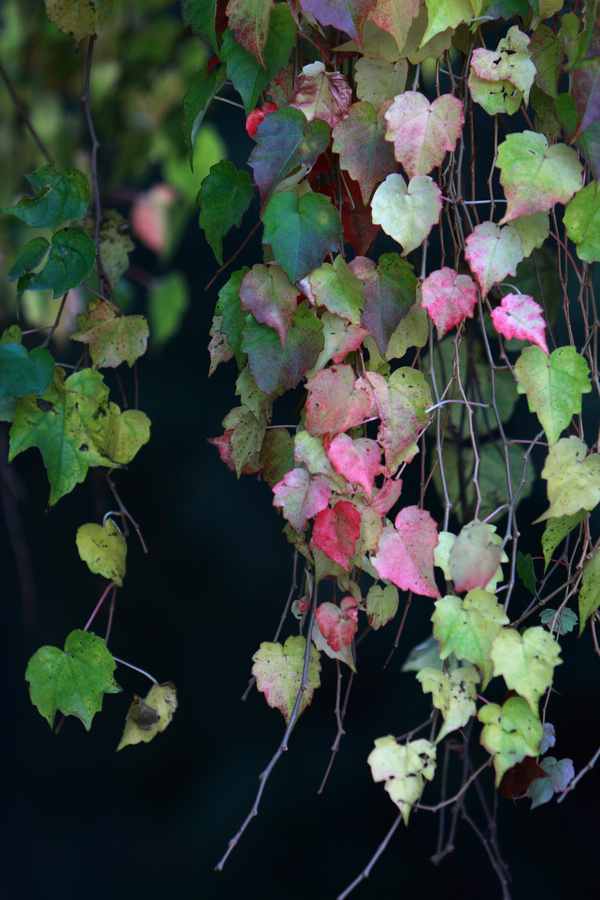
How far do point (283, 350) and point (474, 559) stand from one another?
261mm

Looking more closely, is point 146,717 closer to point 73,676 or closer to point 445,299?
point 73,676

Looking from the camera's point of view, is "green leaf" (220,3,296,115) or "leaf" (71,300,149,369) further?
"leaf" (71,300,149,369)

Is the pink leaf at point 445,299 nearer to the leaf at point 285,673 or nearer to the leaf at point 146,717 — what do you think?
the leaf at point 285,673

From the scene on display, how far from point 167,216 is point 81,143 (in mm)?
318

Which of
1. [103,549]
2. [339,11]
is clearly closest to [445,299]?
[339,11]

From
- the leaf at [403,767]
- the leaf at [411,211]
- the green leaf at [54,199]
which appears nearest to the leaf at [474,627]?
the leaf at [403,767]

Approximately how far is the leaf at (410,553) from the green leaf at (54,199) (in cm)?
48

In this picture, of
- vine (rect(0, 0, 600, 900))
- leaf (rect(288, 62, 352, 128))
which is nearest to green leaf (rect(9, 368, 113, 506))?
vine (rect(0, 0, 600, 900))

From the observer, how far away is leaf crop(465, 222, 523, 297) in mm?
675

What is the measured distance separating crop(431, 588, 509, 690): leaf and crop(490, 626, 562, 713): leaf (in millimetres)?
13

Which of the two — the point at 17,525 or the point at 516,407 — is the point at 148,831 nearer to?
the point at 17,525

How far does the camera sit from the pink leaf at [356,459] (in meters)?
0.67

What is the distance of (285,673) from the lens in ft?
2.55

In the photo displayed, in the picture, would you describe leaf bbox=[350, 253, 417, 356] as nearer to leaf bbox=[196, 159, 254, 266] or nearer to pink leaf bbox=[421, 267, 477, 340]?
pink leaf bbox=[421, 267, 477, 340]
